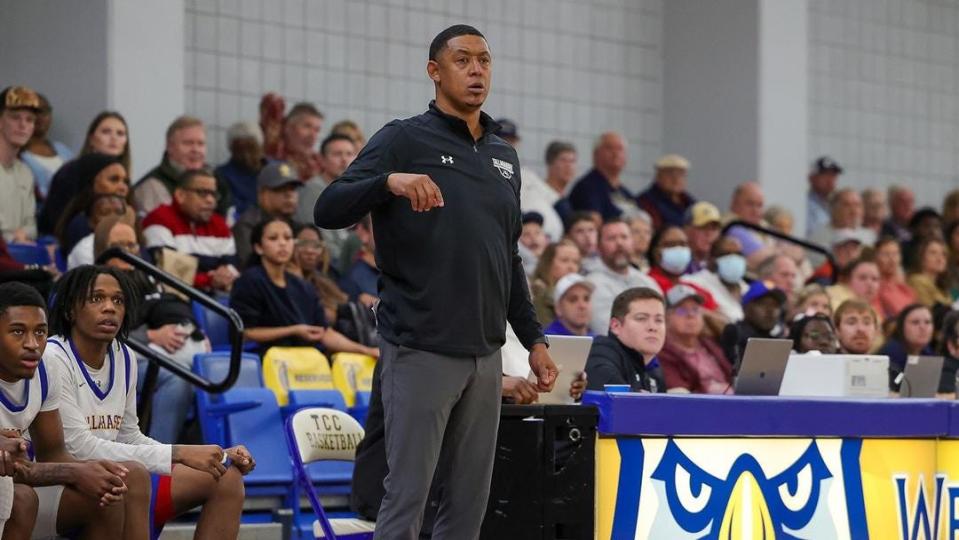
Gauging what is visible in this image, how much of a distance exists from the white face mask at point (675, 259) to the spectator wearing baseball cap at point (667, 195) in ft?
5.32

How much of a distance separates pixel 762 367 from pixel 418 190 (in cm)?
257

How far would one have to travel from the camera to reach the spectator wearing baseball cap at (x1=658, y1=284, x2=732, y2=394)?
9.32 metres

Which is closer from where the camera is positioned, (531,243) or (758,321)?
(758,321)

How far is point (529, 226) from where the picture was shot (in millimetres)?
10305

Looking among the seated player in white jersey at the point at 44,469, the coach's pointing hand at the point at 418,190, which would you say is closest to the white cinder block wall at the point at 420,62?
the seated player in white jersey at the point at 44,469

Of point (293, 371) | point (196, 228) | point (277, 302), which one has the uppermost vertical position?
point (196, 228)

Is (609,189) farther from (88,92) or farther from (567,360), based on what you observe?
(567,360)

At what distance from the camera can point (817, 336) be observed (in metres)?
8.29

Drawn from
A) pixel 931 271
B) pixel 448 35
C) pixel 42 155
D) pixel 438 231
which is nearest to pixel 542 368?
pixel 438 231

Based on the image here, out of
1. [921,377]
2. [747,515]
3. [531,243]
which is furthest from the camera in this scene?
[531,243]

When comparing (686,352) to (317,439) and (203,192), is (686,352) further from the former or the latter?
(317,439)

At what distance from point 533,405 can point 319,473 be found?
7.54 ft

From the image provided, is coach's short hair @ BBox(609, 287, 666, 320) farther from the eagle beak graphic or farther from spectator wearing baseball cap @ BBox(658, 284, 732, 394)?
spectator wearing baseball cap @ BBox(658, 284, 732, 394)

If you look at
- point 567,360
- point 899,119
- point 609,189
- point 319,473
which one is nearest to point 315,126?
point 609,189
